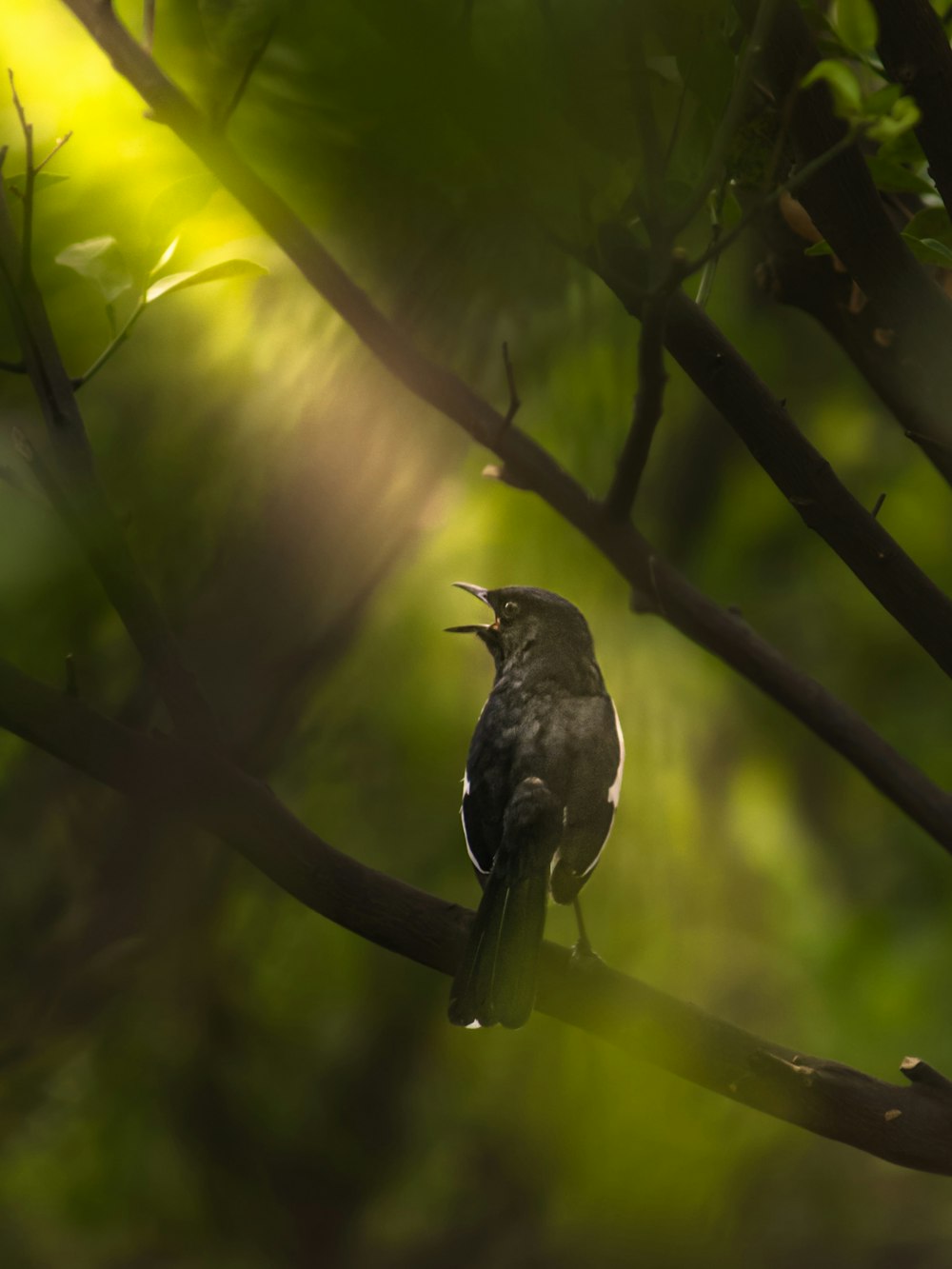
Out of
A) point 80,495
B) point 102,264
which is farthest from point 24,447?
point 102,264

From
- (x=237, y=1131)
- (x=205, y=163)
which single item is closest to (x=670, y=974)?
(x=237, y=1131)

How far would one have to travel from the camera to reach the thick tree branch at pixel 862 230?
1.55 metres

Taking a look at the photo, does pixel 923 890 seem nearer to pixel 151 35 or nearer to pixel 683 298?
pixel 683 298

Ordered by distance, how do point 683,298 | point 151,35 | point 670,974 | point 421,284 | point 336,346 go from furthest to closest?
point 670,974 < point 336,346 < point 421,284 < point 683,298 < point 151,35

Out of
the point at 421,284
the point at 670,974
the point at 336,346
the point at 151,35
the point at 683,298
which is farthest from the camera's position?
the point at 670,974

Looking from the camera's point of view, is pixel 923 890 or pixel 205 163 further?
pixel 923 890

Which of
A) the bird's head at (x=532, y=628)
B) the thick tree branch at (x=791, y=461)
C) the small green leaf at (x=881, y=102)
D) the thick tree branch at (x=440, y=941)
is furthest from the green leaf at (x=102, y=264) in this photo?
the bird's head at (x=532, y=628)

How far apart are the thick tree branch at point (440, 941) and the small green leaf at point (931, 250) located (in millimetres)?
969

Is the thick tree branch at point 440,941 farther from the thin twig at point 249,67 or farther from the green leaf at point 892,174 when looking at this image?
the green leaf at point 892,174

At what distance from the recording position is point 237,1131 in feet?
11.8

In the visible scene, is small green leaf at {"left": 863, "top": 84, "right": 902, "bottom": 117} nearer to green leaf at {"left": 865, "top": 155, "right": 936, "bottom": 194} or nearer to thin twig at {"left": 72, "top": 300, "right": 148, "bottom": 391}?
green leaf at {"left": 865, "top": 155, "right": 936, "bottom": 194}

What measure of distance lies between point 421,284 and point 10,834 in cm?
110

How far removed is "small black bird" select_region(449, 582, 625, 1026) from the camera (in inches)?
69.2

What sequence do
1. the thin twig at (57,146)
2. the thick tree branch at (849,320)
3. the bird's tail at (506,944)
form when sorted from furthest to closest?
the thick tree branch at (849,320)
the bird's tail at (506,944)
the thin twig at (57,146)
